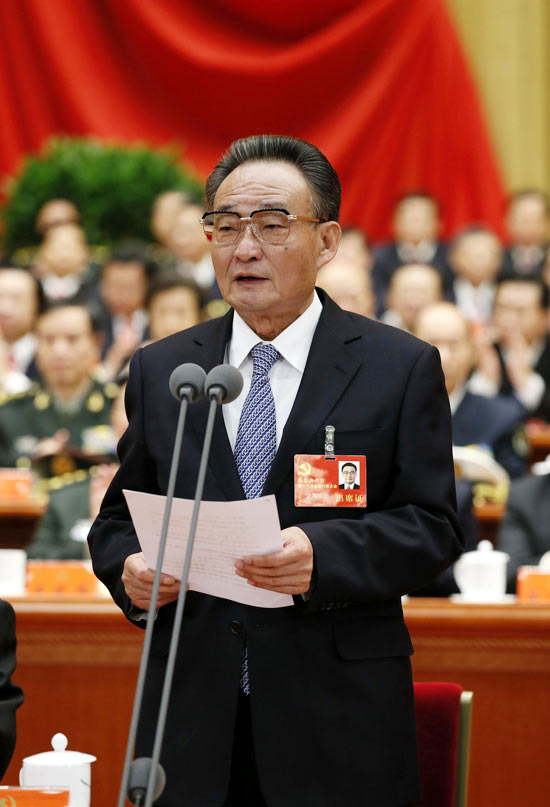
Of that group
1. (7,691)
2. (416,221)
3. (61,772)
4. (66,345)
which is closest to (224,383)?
(61,772)

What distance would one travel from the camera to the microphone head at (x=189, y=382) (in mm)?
1525

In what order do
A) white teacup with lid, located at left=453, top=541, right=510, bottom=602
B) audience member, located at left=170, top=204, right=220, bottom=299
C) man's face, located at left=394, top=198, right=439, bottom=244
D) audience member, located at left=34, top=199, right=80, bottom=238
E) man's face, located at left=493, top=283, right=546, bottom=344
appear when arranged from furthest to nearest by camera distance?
man's face, located at left=394, top=198, right=439, bottom=244, audience member, located at left=34, top=199, right=80, bottom=238, audience member, located at left=170, top=204, right=220, bottom=299, man's face, located at left=493, top=283, right=546, bottom=344, white teacup with lid, located at left=453, top=541, right=510, bottom=602

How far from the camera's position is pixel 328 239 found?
187 centimetres

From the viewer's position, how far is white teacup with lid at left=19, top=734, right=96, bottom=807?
1.75m

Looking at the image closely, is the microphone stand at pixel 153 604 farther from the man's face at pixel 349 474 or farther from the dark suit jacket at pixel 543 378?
the dark suit jacket at pixel 543 378

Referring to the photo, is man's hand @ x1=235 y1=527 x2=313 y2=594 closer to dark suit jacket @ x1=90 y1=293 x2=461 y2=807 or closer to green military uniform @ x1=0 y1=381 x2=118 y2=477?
dark suit jacket @ x1=90 y1=293 x2=461 y2=807

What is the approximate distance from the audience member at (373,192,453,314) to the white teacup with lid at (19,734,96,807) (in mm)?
5888

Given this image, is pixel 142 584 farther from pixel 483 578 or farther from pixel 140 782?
pixel 483 578

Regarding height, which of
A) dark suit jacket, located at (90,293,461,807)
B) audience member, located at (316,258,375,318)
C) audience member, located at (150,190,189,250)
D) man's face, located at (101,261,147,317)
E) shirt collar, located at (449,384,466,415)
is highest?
audience member, located at (150,190,189,250)

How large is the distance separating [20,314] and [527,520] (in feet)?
10.9

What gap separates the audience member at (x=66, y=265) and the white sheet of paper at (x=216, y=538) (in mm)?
5495

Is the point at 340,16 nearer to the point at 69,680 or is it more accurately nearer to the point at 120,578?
the point at 69,680

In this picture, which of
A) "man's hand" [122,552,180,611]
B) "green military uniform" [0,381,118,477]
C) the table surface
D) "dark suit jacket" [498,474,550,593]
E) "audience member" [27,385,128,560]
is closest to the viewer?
"man's hand" [122,552,180,611]

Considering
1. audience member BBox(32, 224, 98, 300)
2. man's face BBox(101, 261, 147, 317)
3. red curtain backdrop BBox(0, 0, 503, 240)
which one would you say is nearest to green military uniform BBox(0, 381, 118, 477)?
man's face BBox(101, 261, 147, 317)
